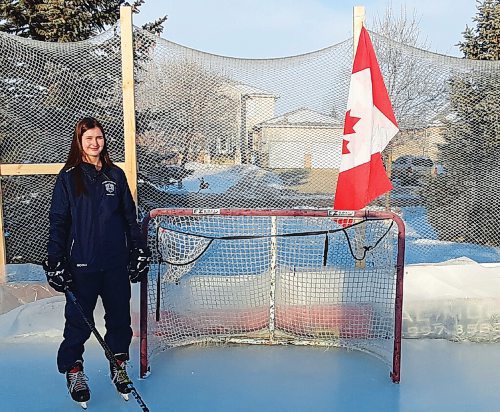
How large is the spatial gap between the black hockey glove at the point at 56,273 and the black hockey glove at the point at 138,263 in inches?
12.8

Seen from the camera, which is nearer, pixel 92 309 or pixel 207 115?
pixel 92 309

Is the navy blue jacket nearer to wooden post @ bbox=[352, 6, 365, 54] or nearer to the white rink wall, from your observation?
the white rink wall

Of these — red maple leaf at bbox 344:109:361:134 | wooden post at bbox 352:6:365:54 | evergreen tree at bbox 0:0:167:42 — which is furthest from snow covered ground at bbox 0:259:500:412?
evergreen tree at bbox 0:0:167:42

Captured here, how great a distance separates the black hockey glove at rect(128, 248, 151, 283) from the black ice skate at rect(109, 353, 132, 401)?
0.42m

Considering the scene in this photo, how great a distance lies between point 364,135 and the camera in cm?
287

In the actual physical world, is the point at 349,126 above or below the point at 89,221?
above

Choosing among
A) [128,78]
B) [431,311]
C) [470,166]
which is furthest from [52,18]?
[431,311]

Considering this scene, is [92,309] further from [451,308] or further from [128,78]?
[451,308]

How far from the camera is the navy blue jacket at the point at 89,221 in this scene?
7.70 feet

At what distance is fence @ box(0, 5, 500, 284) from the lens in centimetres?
361

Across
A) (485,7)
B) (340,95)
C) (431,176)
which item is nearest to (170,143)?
(340,95)

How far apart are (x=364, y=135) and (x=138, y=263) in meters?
1.42

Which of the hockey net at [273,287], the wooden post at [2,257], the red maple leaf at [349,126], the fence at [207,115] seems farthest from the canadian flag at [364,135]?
the wooden post at [2,257]

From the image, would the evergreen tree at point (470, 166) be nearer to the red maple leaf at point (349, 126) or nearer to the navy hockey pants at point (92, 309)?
the red maple leaf at point (349, 126)
